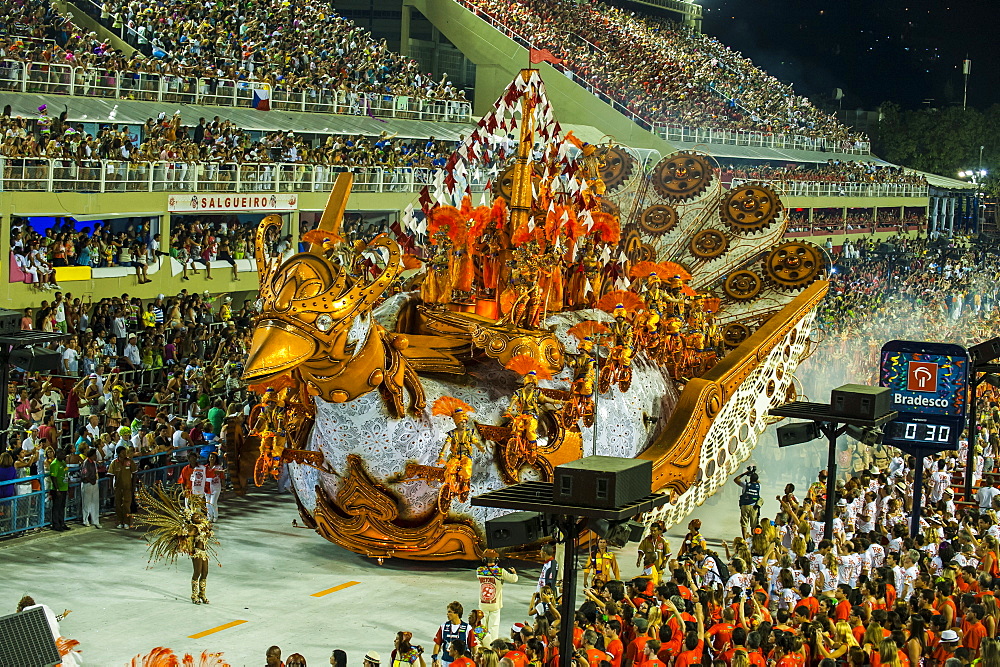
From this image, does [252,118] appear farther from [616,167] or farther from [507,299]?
[507,299]

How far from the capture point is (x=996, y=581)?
46.7 ft

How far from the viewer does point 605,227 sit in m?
17.8

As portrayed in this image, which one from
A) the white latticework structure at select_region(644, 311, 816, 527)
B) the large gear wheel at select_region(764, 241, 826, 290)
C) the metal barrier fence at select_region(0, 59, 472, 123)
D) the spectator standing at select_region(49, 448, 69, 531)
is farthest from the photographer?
the metal barrier fence at select_region(0, 59, 472, 123)

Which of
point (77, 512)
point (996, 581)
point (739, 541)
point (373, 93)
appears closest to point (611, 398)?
point (739, 541)

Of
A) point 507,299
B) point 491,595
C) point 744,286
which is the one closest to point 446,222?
point 507,299

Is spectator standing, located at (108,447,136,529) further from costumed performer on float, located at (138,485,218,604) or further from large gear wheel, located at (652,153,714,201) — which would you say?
large gear wheel, located at (652,153,714,201)

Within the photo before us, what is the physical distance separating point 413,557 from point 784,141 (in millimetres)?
37396

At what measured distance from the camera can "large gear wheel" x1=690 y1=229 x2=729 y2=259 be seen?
2041 centimetres

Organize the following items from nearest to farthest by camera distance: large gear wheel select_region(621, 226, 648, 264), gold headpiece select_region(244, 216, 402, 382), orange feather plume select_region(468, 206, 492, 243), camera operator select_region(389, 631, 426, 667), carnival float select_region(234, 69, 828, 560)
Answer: camera operator select_region(389, 631, 426, 667), gold headpiece select_region(244, 216, 402, 382), carnival float select_region(234, 69, 828, 560), orange feather plume select_region(468, 206, 492, 243), large gear wheel select_region(621, 226, 648, 264)

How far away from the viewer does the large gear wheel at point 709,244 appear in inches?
803

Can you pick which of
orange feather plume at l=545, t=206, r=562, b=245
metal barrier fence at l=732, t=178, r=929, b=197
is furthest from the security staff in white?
metal barrier fence at l=732, t=178, r=929, b=197

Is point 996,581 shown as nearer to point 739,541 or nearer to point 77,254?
point 739,541

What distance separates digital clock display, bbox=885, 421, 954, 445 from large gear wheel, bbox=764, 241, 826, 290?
370 cm

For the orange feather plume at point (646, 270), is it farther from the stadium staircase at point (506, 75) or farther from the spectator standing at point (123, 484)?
the stadium staircase at point (506, 75)
